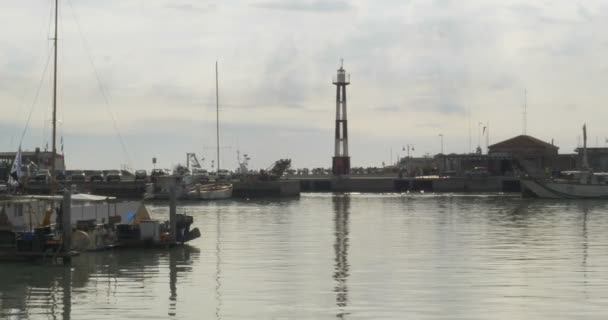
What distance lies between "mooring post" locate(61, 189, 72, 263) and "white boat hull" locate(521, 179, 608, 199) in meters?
85.8

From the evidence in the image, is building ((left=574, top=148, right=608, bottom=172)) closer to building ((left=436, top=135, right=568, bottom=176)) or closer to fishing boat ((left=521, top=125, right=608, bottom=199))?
building ((left=436, top=135, right=568, bottom=176))

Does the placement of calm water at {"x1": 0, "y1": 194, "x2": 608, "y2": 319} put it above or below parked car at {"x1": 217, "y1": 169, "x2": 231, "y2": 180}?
below

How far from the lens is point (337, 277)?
39656 millimetres

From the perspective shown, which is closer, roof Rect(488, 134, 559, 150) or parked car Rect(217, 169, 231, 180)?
parked car Rect(217, 169, 231, 180)

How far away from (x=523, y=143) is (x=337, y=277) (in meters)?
134

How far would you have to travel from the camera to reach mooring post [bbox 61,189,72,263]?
4278 cm

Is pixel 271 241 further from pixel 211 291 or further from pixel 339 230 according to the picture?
pixel 211 291

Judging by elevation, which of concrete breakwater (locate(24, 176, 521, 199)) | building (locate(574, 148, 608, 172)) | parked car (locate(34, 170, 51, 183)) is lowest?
concrete breakwater (locate(24, 176, 521, 199))

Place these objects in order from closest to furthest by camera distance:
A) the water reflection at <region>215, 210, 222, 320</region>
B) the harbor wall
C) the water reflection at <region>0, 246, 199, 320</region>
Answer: the water reflection at <region>215, 210, 222, 320</region> → the water reflection at <region>0, 246, 199, 320</region> → the harbor wall

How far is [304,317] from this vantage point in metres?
30.3

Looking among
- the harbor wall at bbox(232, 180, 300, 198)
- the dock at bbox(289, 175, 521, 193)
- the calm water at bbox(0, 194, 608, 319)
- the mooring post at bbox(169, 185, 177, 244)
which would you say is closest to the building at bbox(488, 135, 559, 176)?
the dock at bbox(289, 175, 521, 193)

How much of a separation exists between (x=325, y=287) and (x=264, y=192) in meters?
94.9

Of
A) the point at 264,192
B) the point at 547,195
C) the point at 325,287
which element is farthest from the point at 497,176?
the point at 325,287

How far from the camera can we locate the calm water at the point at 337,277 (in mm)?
31797
